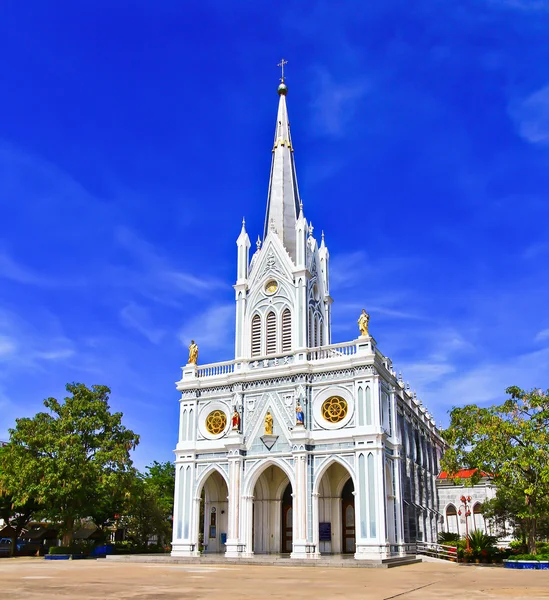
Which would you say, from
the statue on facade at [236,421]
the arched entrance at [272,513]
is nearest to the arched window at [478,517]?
the arched entrance at [272,513]

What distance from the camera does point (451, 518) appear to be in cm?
4788

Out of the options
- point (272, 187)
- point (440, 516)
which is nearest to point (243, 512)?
point (440, 516)

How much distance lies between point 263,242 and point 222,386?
33.2 ft

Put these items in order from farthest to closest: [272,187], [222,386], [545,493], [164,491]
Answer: [164,491], [272,187], [222,386], [545,493]

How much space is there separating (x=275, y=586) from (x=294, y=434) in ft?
50.9

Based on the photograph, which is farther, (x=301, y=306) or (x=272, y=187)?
(x=272, y=187)

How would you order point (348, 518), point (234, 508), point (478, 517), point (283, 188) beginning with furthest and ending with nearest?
1. point (478, 517)
2. point (283, 188)
3. point (348, 518)
4. point (234, 508)

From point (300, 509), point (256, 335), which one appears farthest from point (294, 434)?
point (256, 335)

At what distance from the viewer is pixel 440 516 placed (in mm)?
46594

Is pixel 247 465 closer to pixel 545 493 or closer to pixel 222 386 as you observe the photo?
pixel 222 386

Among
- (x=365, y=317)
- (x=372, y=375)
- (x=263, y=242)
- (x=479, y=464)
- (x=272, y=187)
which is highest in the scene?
(x=272, y=187)

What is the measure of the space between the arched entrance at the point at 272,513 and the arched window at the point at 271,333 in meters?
6.92

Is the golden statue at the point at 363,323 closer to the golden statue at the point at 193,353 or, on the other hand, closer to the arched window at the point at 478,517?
the golden statue at the point at 193,353

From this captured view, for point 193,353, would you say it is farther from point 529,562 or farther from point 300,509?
point 529,562
